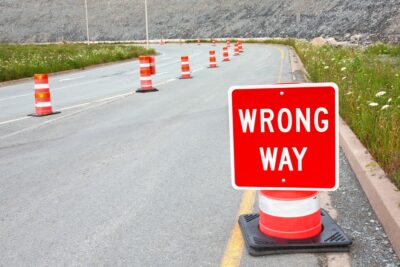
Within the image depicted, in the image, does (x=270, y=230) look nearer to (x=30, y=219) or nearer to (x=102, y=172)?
(x=30, y=219)

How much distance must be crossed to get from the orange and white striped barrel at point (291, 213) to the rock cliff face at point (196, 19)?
179 feet

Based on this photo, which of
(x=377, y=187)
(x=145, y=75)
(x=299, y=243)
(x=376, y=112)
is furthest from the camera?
(x=145, y=75)

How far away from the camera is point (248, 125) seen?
4.04 m

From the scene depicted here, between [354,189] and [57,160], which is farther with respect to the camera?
[57,160]

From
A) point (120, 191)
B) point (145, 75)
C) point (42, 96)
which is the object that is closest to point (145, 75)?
point (145, 75)

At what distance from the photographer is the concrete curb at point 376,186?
4.03 m

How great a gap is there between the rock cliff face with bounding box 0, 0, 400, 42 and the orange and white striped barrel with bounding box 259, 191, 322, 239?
5441 cm

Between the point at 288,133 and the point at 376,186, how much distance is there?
1.31 metres

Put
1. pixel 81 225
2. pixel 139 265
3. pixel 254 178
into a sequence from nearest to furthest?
pixel 139 265 < pixel 254 178 < pixel 81 225

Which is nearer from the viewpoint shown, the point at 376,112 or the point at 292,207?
the point at 292,207

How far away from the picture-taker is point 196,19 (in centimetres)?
8906

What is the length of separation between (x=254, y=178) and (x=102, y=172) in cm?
297

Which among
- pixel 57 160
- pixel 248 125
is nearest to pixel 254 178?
pixel 248 125

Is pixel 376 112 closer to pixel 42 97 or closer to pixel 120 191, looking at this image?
pixel 120 191
